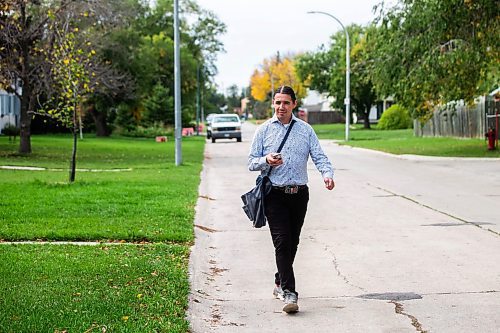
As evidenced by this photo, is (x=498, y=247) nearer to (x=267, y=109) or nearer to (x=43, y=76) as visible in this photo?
(x=43, y=76)

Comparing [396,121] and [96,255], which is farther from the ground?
[396,121]

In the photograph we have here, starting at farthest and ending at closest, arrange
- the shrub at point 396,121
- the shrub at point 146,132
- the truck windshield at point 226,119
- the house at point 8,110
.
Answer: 1. the shrub at point 396,121
2. the shrub at point 146,132
3. the truck windshield at point 226,119
4. the house at point 8,110

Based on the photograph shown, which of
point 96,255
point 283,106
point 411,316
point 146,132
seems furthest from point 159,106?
point 411,316

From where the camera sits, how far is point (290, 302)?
7805 millimetres

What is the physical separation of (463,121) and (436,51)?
602 inches

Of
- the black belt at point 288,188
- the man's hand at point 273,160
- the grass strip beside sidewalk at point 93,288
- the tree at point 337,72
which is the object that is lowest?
the grass strip beside sidewalk at point 93,288

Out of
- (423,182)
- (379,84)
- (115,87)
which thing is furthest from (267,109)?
(423,182)

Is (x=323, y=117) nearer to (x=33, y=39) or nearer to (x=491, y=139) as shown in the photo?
(x=491, y=139)

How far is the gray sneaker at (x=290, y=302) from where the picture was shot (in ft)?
25.4

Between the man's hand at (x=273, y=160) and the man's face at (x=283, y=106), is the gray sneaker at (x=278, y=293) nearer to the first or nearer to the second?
the man's hand at (x=273, y=160)

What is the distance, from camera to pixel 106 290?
7.98m

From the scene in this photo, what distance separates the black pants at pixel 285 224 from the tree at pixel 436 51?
23148 millimetres

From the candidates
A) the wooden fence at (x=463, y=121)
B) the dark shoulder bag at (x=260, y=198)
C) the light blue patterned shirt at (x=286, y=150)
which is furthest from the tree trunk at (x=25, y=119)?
the dark shoulder bag at (x=260, y=198)

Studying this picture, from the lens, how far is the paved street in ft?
25.0
